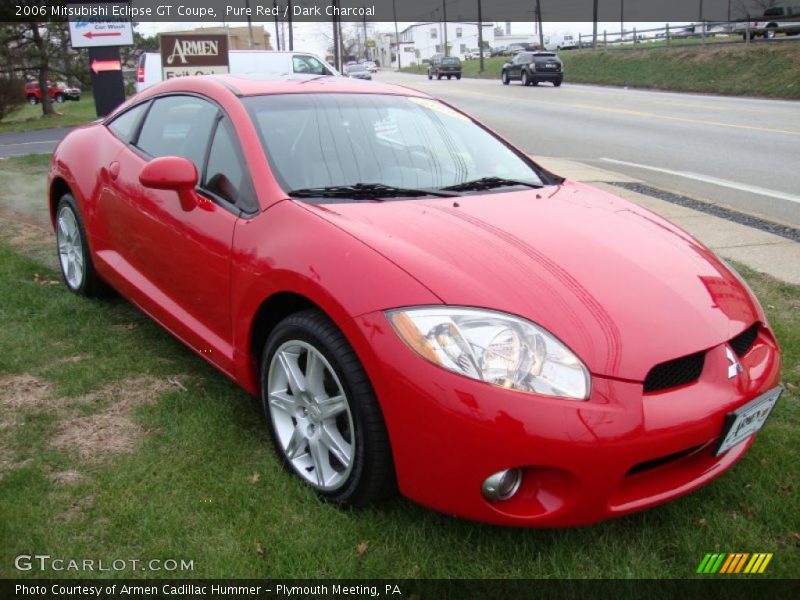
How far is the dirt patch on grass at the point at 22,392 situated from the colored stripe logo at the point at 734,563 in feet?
9.25

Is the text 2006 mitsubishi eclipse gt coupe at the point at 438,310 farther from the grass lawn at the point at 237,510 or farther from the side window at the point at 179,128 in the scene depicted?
the grass lawn at the point at 237,510

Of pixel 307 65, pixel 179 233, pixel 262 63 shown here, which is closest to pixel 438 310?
pixel 179 233

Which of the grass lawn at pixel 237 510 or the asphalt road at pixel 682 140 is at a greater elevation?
the asphalt road at pixel 682 140

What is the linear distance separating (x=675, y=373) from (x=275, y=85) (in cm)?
232

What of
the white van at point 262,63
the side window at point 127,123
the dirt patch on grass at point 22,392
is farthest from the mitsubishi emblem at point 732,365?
the white van at point 262,63

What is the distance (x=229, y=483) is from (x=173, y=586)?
529 mm

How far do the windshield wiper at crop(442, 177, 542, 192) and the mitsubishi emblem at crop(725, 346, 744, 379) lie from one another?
4.28 ft

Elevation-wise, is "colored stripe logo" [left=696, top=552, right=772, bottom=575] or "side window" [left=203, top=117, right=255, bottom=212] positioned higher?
"side window" [left=203, top=117, right=255, bottom=212]

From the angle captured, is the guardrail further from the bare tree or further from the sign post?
the bare tree

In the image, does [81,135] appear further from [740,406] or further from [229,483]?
[740,406]

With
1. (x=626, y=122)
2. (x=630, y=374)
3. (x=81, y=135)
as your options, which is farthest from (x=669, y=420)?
(x=626, y=122)

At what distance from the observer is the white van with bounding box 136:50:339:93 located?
1505cm

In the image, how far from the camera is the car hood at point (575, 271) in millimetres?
2252

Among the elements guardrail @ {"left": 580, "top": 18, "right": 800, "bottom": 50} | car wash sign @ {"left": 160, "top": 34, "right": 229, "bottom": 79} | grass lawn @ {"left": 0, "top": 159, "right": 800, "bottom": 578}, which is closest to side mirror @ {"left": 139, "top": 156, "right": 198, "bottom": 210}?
grass lawn @ {"left": 0, "top": 159, "right": 800, "bottom": 578}
